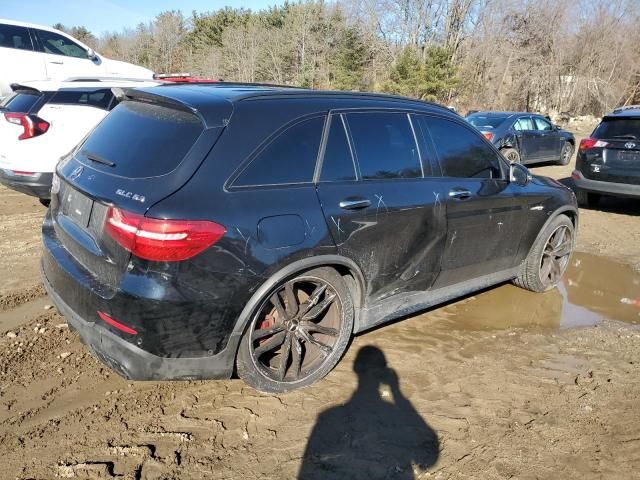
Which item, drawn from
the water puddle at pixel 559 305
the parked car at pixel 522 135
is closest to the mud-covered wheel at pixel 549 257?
the water puddle at pixel 559 305

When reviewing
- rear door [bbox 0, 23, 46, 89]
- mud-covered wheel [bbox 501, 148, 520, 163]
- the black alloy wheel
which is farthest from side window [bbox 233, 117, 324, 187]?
rear door [bbox 0, 23, 46, 89]

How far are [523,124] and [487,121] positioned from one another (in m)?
0.94

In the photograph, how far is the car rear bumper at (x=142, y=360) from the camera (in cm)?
262

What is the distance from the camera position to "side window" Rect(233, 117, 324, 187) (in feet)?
9.23

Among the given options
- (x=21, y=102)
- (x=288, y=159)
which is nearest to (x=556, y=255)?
(x=288, y=159)

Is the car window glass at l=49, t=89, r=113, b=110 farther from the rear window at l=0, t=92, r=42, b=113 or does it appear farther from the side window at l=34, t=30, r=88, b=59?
the side window at l=34, t=30, r=88, b=59

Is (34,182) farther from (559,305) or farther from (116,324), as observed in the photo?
(559,305)

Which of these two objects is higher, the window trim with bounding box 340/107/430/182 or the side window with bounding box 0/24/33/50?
the window trim with bounding box 340/107/430/182

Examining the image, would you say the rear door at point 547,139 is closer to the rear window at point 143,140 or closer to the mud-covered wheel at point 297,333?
the mud-covered wheel at point 297,333

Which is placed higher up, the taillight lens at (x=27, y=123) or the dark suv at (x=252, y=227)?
the dark suv at (x=252, y=227)

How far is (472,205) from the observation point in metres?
3.95

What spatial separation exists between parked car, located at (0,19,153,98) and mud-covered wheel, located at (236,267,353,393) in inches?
399

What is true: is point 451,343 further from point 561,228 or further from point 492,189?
point 561,228

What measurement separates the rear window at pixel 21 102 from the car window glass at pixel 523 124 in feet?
33.8
